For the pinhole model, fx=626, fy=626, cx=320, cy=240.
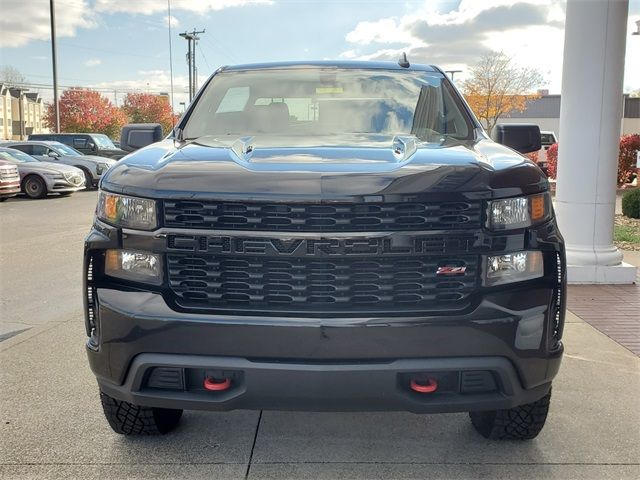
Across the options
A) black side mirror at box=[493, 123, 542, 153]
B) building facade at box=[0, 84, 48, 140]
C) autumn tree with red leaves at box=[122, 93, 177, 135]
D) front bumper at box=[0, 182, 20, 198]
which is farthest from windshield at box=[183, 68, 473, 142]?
building facade at box=[0, 84, 48, 140]

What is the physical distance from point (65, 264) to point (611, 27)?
671 centimetres

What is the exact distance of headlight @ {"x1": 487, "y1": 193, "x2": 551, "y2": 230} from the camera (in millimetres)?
2408

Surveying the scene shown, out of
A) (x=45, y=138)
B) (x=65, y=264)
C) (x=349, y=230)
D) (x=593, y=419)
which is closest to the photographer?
(x=349, y=230)

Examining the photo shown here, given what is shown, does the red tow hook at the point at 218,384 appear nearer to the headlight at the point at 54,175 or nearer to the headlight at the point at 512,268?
the headlight at the point at 512,268

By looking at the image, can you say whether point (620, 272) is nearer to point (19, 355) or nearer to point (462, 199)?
point (462, 199)

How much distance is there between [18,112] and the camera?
10250 centimetres

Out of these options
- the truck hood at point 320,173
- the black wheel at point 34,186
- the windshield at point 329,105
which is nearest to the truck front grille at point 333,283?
the truck hood at point 320,173

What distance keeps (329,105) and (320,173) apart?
1.42m

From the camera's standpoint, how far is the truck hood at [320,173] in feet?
Answer: 7.71

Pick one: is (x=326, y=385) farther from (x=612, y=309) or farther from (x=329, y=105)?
(x=612, y=309)

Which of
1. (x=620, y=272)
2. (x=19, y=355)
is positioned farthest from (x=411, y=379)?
(x=620, y=272)

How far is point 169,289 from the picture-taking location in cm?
242

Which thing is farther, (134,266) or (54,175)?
(54,175)

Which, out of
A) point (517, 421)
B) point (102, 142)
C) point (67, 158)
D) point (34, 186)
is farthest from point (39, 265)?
point (102, 142)
